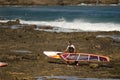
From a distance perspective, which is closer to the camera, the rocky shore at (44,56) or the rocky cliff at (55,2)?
the rocky shore at (44,56)

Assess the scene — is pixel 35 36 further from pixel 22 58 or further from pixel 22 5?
pixel 22 5

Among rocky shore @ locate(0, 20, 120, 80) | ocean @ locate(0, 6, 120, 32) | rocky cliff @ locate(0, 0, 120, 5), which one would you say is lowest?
rocky cliff @ locate(0, 0, 120, 5)

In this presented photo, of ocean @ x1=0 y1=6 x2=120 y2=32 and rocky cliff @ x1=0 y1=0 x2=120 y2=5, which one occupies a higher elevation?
ocean @ x1=0 y1=6 x2=120 y2=32

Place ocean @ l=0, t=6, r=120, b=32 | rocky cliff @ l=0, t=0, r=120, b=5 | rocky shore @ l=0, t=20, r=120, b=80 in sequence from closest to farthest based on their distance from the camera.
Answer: rocky shore @ l=0, t=20, r=120, b=80, ocean @ l=0, t=6, r=120, b=32, rocky cliff @ l=0, t=0, r=120, b=5

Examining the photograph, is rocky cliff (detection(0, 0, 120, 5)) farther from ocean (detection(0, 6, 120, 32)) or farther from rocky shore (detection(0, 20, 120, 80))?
rocky shore (detection(0, 20, 120, 80))

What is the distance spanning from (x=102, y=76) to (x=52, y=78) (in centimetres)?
288

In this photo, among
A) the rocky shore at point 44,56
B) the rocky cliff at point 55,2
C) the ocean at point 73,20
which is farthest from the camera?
the rocky cliff at point 55,2

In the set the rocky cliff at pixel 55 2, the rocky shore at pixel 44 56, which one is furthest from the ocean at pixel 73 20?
the rocky cliff at pixel 55 2

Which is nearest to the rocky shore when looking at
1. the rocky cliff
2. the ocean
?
the ocean

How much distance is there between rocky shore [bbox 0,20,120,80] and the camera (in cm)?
2534

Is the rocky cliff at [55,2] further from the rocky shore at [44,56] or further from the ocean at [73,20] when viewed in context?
the rocky shore at [44,56]

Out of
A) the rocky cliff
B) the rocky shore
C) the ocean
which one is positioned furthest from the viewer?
the rocky cliff

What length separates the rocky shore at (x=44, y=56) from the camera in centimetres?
2534

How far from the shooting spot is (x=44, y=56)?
31766mm
